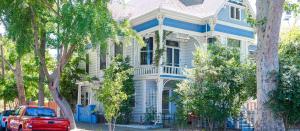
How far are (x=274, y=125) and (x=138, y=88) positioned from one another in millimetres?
15734

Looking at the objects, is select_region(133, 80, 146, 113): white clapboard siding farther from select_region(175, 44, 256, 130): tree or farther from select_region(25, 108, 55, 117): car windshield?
select_region(25, 108, 55, 117): car windshield

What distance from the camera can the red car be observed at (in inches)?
660

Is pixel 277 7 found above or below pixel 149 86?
above

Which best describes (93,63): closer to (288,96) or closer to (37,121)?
(37,121)

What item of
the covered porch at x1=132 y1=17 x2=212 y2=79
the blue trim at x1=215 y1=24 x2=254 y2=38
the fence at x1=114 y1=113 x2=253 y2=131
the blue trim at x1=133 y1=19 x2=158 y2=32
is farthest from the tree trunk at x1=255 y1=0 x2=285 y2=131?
the blue trim at x1=215 y1=24 x2=254 y2=38

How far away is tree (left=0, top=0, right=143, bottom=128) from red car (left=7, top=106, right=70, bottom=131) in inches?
126

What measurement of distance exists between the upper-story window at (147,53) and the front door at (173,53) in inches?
46.9

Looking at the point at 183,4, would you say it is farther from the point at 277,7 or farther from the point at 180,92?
the point at 277,7

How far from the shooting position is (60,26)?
21094 mm

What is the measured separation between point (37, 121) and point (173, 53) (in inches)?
534

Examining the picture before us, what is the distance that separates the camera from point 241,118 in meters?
19.7

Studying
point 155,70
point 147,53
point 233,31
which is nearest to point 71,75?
point 147,53

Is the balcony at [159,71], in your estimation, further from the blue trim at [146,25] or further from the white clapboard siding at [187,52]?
the blue trim at [146,25]


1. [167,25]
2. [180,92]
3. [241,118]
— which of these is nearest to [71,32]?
[180,92]
